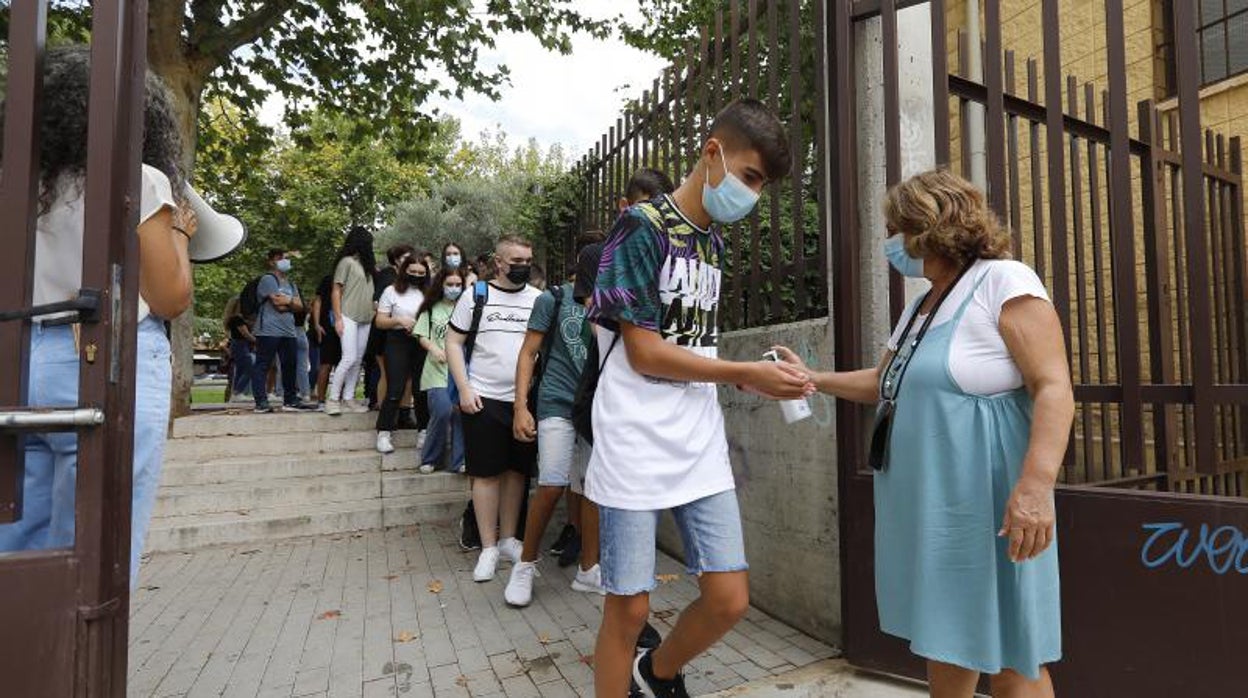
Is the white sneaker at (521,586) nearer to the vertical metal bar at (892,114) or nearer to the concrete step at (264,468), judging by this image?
the vertical metal bar at (892,114)

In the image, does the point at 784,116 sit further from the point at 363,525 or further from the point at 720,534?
the point at 363,525

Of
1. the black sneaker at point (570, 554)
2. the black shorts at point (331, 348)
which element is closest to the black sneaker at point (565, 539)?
the black sneaker at point (570, 554)

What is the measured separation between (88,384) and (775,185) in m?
3.20

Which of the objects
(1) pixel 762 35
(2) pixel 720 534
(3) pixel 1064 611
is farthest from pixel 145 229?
(1) pixel 762 35

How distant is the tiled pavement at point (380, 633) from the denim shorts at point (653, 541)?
0.95 metres

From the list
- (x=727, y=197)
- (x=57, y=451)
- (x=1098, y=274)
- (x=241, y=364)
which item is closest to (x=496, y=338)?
(x=727, y=197)

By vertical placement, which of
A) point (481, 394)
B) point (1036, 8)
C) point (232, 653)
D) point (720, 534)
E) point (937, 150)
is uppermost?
point (1036, 8)

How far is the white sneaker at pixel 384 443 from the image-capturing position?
648 centimetres

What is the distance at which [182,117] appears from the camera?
7.09 m

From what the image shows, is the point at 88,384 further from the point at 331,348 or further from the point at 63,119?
the point at 331,348

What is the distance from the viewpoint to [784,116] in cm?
502

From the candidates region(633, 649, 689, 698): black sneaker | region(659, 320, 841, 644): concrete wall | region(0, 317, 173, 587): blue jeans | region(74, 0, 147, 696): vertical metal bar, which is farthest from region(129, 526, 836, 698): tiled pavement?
region(74, 0, 147, 696): vertical metal bar

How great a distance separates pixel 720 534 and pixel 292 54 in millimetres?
8754

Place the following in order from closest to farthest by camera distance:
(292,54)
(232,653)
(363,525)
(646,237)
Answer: (646,237) < (232,653) < (363,525) < (292,54)
